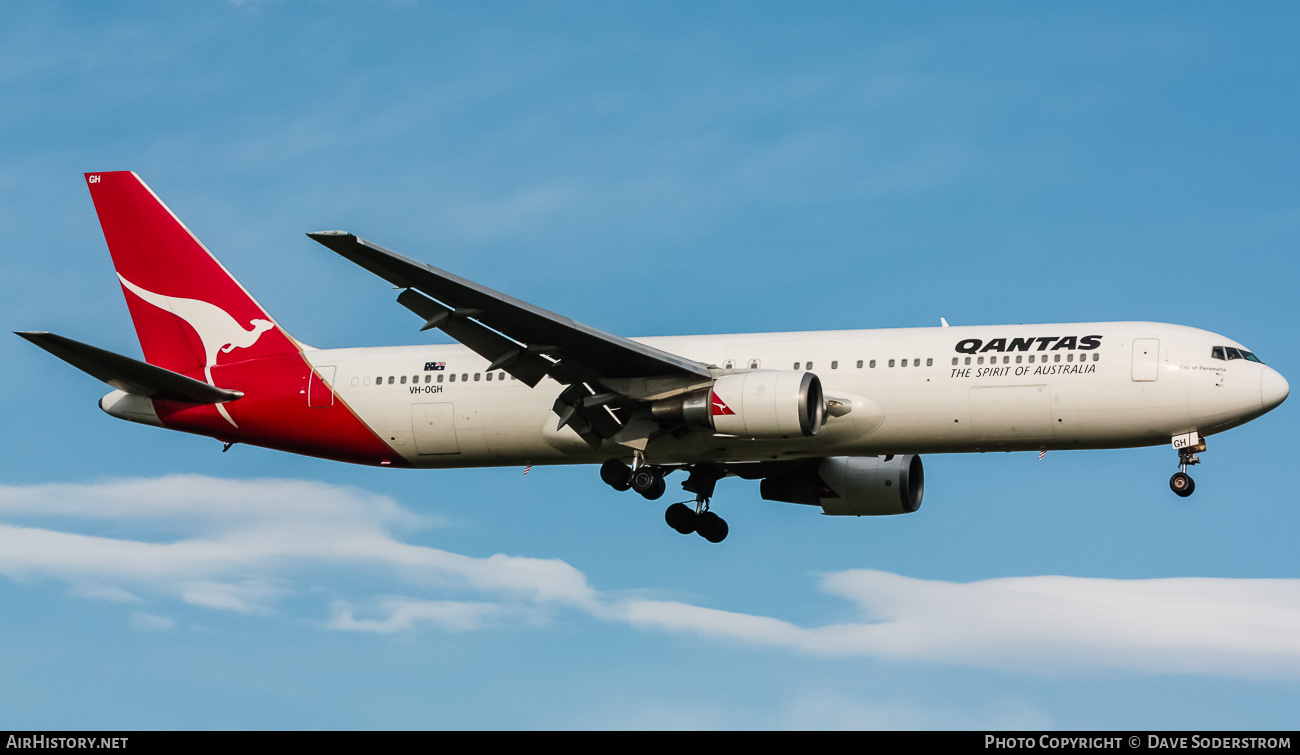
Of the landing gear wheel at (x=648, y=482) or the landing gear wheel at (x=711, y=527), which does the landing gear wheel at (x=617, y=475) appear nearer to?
the landing gear wheel at (x=648, y=482)

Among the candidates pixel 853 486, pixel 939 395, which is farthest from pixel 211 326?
pixel 939 395

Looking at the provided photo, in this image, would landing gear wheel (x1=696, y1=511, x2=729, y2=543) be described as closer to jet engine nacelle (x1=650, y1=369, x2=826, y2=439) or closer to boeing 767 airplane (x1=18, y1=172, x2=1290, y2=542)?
boeing 767 airplane (x1=18, y1=172, x2=1290, y2=542)

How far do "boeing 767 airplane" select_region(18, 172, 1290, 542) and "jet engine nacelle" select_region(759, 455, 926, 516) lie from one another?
6 centimetres

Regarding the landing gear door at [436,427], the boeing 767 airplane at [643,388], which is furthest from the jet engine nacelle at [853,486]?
the landing gear door at [436,427]

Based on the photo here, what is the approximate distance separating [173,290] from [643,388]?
14014 mm

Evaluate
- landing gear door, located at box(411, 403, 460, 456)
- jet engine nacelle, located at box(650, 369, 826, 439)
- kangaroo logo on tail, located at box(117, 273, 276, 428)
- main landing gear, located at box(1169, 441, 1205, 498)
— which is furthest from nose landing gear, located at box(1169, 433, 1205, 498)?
kangaroo logo on tail, located at box(117, 273, 276, 428)

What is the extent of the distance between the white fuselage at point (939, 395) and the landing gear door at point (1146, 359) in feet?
0.10

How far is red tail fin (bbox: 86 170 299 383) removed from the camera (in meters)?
40.5

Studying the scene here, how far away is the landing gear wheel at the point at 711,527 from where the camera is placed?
4100cm
